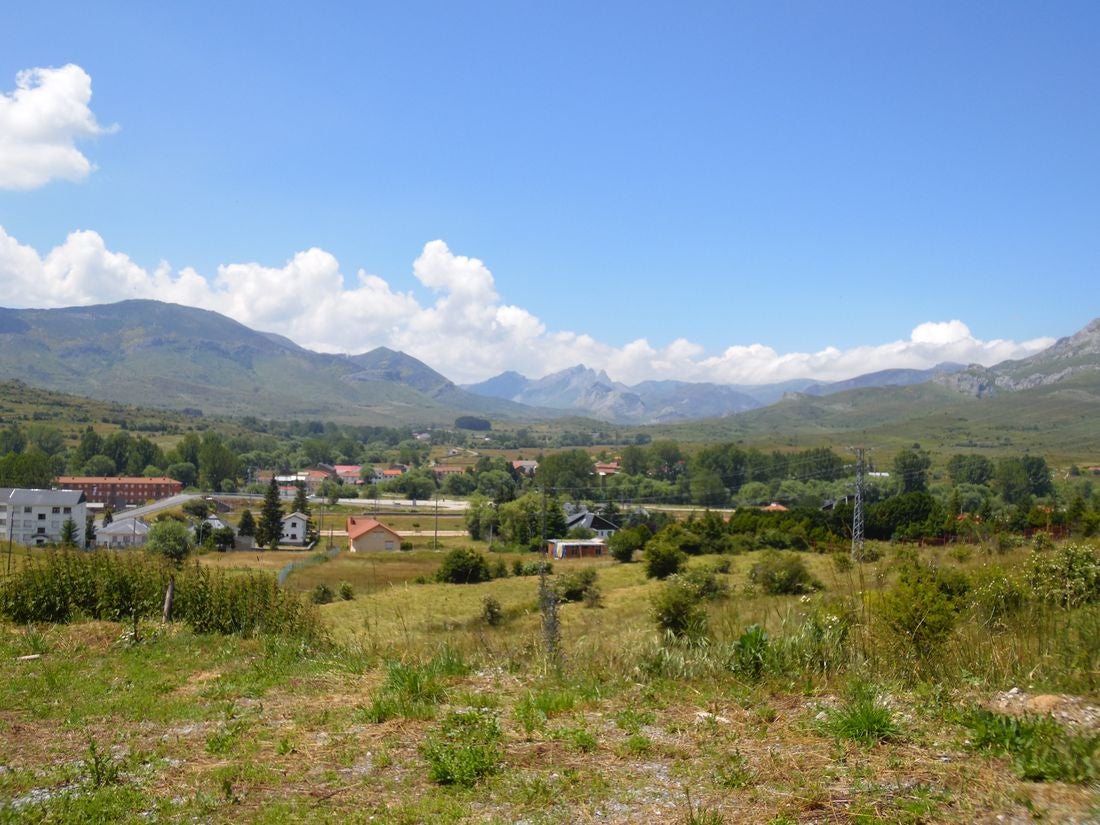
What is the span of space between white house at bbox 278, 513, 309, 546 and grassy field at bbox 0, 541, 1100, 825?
6917 centimetres

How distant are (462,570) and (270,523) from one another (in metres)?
33.1

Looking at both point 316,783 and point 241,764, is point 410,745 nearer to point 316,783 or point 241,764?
point 316,783

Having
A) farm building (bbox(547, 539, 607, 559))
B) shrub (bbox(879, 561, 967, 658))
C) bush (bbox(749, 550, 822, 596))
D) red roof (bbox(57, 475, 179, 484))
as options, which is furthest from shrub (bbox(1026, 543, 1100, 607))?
red roof (bbox(57, 475, 179, 484))

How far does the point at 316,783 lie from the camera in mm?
4113

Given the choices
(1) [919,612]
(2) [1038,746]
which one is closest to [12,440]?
(1) [919,612]

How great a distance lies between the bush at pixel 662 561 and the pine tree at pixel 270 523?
41.8 metres

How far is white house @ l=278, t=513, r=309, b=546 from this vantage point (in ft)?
240

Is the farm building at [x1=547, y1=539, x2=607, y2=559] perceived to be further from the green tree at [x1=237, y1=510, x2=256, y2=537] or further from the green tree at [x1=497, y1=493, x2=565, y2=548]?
the green tree at [x1=237, y1=510, x2=256, y2=537]

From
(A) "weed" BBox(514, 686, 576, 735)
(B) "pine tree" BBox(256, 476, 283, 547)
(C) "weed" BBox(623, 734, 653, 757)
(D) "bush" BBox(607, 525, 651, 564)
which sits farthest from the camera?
(B) "pine tree" BBox(256, 476, 283, 547)

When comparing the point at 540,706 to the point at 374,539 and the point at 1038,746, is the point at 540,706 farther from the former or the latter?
the point at 374,539

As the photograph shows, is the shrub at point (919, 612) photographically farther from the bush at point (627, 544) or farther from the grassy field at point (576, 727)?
the bush at point (627, 544)

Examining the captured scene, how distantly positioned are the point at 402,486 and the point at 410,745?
121809 mm

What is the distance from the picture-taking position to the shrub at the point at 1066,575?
6434 mm

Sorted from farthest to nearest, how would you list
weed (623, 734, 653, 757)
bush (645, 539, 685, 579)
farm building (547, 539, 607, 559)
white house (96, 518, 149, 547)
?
1. farm building (547, 539, 607, 559)
2. white house (96, 518, 149, 547)
3. bush (645, 539, 685, 579)
4. weed (623, 734, 653, 757)
